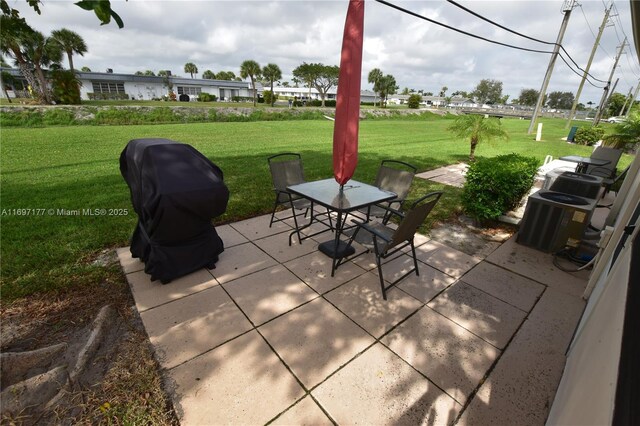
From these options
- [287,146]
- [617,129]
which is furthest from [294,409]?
[617,129]

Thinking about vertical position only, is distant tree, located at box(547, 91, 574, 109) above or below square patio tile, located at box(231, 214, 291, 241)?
above

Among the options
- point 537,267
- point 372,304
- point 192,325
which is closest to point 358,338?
point 372,304

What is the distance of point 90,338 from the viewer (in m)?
2.50

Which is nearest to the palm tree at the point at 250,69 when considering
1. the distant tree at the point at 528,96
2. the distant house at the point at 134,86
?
the distant house at the point at 134,86

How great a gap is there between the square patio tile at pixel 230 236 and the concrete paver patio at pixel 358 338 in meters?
0.30

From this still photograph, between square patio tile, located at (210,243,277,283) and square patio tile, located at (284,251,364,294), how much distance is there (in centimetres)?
37

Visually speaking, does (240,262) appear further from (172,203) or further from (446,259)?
(446,259)

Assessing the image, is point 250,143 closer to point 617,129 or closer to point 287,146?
point 287,146

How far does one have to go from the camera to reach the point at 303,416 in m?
2.00

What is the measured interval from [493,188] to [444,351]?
3.56 m

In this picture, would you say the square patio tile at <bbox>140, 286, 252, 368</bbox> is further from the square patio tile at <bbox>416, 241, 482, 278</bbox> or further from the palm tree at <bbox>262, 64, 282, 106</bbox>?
the palm tree at <bbox>262, 64, 282, 106</bbox>

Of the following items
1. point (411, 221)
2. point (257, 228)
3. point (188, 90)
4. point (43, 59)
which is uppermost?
point (43, 59)

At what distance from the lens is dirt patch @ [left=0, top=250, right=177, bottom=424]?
1.96m

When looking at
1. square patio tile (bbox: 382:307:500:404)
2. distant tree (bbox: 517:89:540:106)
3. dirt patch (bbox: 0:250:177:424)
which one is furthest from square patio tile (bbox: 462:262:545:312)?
distant tree (bbox: 517:89:540:106)
